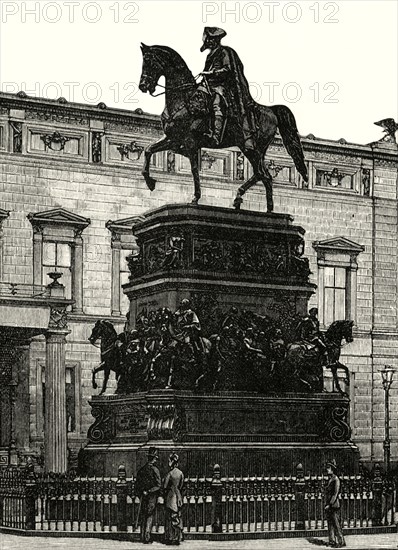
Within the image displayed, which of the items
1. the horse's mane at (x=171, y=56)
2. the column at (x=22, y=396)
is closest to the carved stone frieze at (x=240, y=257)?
the horse's mane at (x=171, y=56)

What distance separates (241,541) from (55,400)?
1722 centimetres

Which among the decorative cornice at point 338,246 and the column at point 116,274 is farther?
the decorative cornice at point 338,246

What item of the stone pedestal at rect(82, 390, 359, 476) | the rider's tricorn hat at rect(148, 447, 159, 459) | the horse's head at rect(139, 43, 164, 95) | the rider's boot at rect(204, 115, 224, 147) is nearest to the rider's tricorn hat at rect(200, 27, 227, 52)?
the horse's head at rect(139, 43, 164, 95)

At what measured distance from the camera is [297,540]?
16.2 m

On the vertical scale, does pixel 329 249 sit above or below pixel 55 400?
above

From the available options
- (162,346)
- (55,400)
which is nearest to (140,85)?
(162,346)

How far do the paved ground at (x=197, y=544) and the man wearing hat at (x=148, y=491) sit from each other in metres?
0.25

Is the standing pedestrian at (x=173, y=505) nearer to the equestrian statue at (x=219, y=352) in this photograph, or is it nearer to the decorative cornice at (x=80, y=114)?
the equestrian statue at (x=219, y=352)

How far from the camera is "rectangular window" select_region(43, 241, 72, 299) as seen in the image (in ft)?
127

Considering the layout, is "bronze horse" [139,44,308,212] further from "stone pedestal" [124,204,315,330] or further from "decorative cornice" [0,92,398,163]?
"decorative cornice" [0,92,398,163]

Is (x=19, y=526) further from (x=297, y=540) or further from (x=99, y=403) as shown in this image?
(x=297, y=540)

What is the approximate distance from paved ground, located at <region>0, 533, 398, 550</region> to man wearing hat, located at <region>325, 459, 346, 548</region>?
0.44 ft

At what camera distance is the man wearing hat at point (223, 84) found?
19531mm

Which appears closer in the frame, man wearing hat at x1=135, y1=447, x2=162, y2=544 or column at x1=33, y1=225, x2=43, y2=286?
man wearing hat at x1=135, y1=447, x2=162, y2=544
